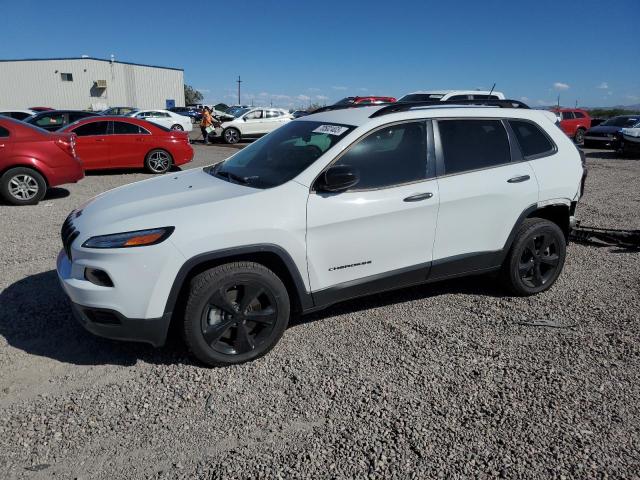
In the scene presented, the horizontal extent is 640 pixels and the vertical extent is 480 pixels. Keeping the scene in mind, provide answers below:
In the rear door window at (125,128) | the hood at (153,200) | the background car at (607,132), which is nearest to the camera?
the hood at (153,200)

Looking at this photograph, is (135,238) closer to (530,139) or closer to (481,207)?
(481,207)

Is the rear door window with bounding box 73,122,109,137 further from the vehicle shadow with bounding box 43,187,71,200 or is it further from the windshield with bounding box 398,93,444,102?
the windshield with bounding box 398,93,444,102

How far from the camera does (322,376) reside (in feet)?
10.5

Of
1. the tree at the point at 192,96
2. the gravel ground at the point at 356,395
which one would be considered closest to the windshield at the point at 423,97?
the gravel ground at the point at 356,395

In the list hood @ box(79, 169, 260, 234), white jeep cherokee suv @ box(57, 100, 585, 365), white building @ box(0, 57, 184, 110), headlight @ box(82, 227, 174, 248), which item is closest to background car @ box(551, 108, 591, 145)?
white jeep cherokee suv @ box(57, 100, 585, 365)

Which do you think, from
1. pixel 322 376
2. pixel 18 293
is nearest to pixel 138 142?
pixel 18 293

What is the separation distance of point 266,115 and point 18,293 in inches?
775

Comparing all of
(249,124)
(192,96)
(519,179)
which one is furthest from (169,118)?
(192,96)

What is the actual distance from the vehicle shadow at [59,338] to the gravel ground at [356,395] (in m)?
0.02

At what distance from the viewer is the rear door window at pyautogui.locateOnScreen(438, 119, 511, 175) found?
384cm

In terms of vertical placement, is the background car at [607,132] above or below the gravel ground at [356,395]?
above

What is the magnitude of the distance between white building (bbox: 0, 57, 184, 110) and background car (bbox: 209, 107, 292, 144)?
2768 cm

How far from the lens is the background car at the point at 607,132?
61.3 feet

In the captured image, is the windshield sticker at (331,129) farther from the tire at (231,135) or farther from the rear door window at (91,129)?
the tire at (231,135)
